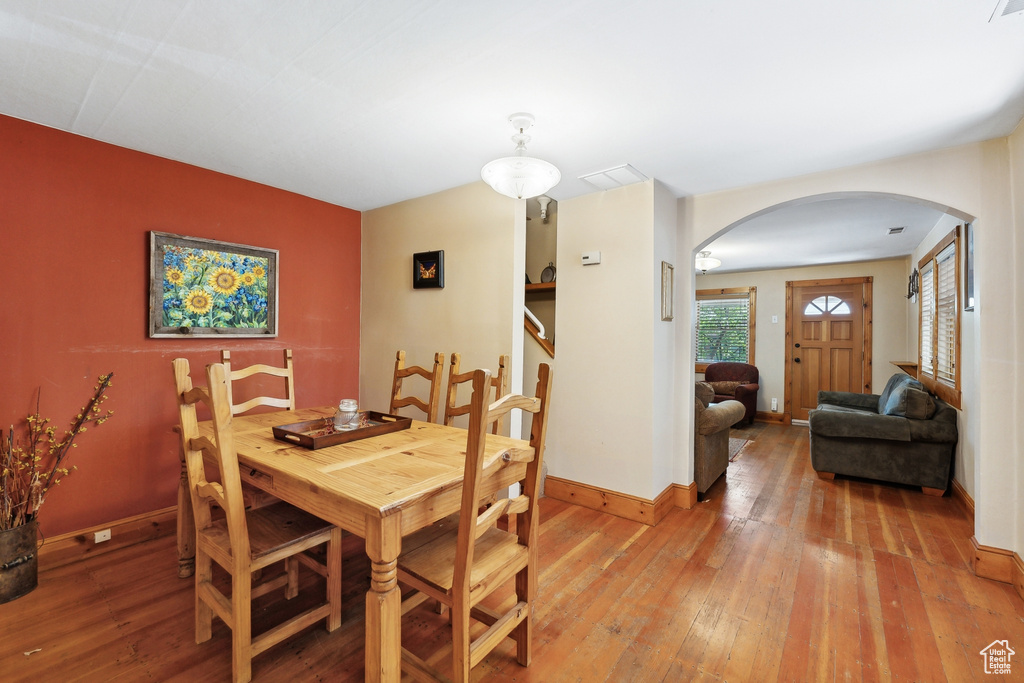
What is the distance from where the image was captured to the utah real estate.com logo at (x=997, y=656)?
63.6 inches

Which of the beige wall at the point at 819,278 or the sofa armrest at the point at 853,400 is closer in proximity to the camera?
the sofa armrest at the point at 853,400

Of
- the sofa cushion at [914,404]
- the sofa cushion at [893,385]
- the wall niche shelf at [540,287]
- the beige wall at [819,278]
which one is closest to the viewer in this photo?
the sofa cushion at [914,404]

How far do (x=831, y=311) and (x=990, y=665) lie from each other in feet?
18.3

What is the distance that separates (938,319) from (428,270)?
15.0 feet

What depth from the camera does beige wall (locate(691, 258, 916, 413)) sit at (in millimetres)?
5727

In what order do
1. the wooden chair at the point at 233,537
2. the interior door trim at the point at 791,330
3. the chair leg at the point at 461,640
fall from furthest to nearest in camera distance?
the interior door trim at the point at 791,330 < the wooden chair at the point at 233,537 < the chair leg at the point at 461,640

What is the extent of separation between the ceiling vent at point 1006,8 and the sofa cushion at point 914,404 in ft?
9.77

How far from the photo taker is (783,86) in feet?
6.01

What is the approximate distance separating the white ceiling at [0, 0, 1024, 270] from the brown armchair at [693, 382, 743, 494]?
1.73 metres

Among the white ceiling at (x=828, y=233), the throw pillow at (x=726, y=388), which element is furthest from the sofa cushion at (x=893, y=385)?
the throw pillow at (x=726, y=388)

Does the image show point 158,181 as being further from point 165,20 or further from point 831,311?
point 831,311

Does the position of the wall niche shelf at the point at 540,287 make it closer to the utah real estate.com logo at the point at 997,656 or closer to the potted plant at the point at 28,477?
the potted plant at the point at 28,477

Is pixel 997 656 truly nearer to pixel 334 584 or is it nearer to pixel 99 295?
pixel 334 584

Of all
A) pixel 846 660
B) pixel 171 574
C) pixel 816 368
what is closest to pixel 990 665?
pixel 846 660
